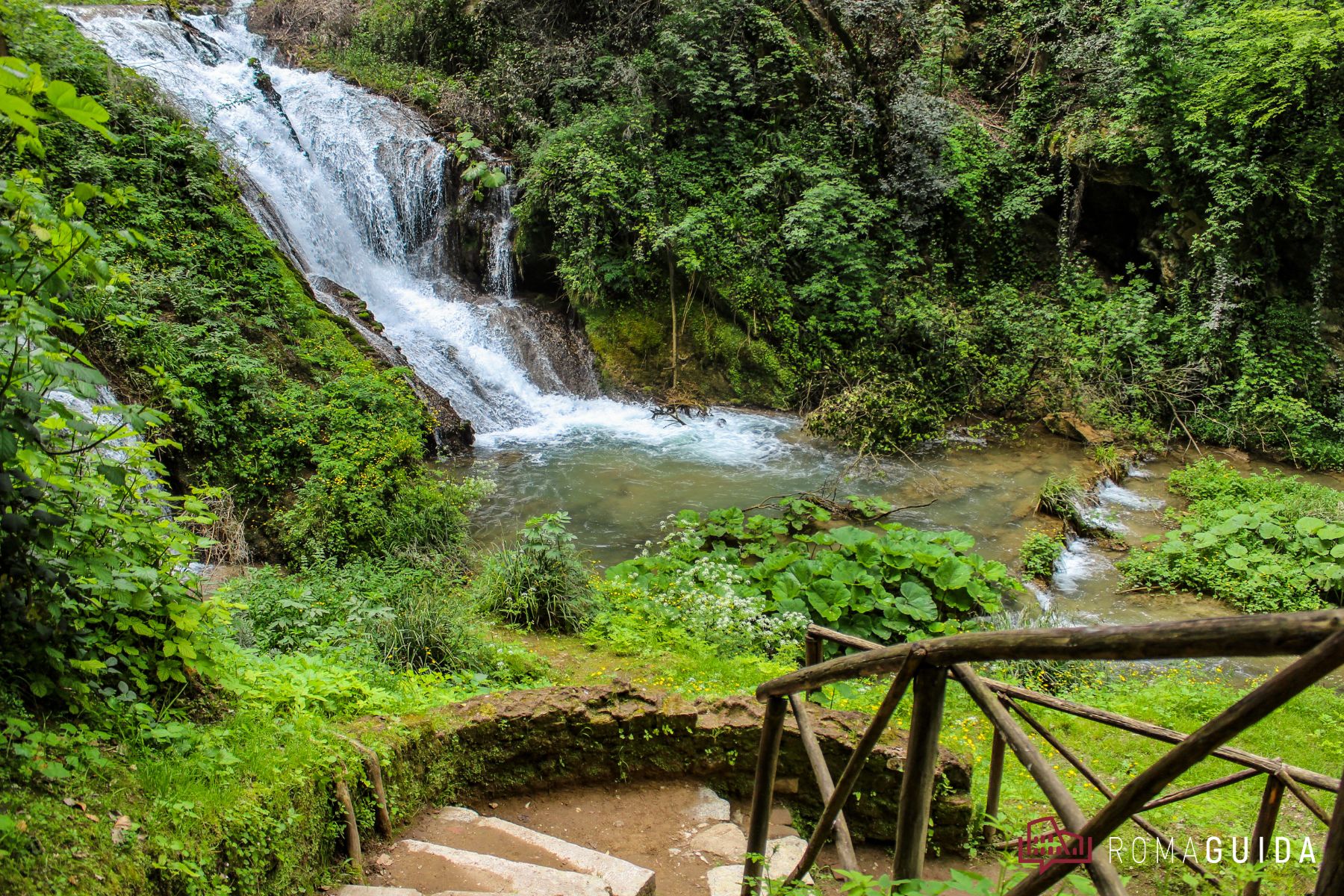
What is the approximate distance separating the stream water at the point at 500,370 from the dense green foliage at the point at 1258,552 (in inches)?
16.2

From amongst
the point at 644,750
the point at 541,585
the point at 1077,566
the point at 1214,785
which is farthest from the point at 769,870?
the point at 1077,566

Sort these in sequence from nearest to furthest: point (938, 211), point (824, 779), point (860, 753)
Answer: point (860, 753) → point (824, 779) → point (938, 211)

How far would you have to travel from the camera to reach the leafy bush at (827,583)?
19.3 feet

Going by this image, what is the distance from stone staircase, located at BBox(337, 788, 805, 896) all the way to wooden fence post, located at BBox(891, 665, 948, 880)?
1028 millimetres

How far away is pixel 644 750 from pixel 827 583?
293 cm

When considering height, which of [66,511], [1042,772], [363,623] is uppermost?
[66,511]

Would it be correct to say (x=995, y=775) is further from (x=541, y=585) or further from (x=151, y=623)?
(x=541, y=585)

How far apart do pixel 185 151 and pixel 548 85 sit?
22.2 ft

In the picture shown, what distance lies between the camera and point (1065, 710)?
2.71m

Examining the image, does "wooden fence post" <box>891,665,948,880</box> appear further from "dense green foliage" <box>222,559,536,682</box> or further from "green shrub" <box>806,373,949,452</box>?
"green shrub" <box>806,373,949,452</box>

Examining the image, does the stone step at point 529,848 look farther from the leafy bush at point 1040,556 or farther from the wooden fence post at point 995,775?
the leafy bush at point 1040,556

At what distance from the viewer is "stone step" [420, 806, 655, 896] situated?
9.44 feet

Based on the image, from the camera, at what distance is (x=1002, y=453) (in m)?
11.2

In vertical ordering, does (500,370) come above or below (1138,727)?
above
